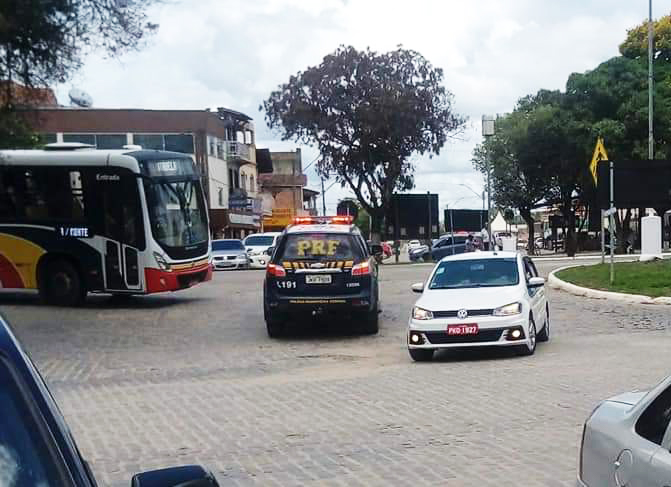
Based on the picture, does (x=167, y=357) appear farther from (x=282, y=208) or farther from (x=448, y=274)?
(x=282, y=208)

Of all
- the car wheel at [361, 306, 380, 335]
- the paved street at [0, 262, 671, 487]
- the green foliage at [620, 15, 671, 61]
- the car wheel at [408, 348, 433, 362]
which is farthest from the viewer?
the green foliage at [620, 15, 671, 61]

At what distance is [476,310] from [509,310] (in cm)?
47

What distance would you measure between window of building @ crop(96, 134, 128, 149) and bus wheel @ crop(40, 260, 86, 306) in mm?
37402

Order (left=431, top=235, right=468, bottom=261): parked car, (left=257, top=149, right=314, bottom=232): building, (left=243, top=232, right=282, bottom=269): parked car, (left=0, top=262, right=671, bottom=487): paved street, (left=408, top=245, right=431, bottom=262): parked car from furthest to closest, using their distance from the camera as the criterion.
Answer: (left=257, top=149, right=314, bottom=232): building, (left=408, top=245, right=431, bottom=262): parked car, (left=431, top=235, right=468, bottom=261): parked car, (left=243, top=232, right=282, bottom=269): parked car, (left=0, top=262, right=671, bottom=487): paved street

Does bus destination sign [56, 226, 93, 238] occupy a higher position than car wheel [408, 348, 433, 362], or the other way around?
bus destination sign [56, 226, 93, 238]

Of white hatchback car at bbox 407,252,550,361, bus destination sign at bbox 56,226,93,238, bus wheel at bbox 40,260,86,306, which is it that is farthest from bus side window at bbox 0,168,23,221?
white hatchback car at bbox 407,252,550,361

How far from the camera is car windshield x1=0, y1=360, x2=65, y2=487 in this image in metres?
2.27

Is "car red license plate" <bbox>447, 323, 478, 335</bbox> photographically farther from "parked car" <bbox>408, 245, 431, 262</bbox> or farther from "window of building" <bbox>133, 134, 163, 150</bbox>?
"window of building" <bbox>133, 134, 163, 150</bbox>

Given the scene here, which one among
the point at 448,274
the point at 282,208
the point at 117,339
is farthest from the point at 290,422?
the point at 282,208

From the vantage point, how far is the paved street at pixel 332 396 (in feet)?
23.9

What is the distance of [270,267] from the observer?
1555 centimetres

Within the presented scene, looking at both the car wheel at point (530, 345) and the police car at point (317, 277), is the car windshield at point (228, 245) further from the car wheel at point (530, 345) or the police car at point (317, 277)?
the car wheel at point (530, 345)

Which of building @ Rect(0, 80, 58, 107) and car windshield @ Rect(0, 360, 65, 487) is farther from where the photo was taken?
building @ Rect(0, 80, 58, 107)

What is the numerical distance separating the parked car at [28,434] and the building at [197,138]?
50.7 m
